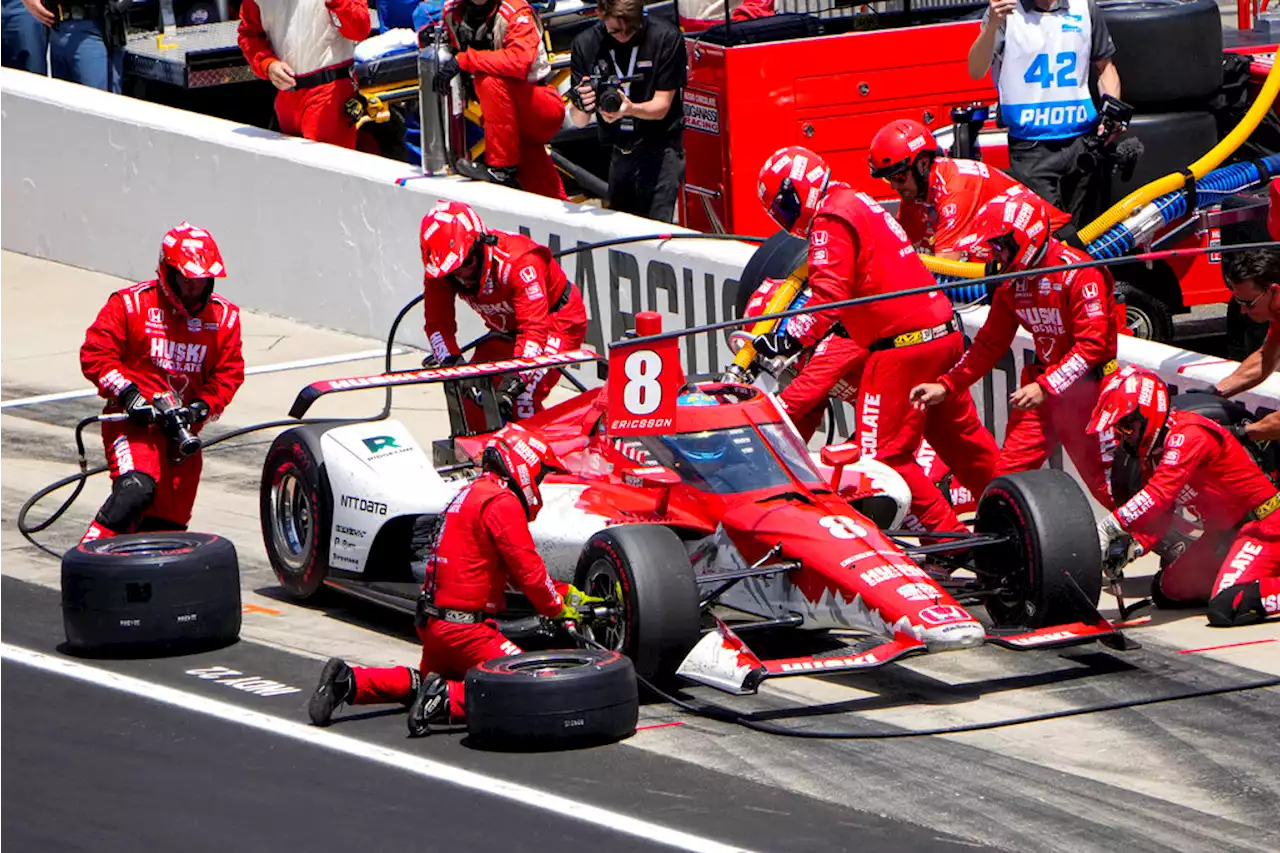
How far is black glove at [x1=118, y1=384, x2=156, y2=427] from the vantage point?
35.8 feet

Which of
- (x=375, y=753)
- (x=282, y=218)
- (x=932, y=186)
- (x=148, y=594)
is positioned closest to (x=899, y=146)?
(x=932, y=186)

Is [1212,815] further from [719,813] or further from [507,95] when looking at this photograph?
[507,95]

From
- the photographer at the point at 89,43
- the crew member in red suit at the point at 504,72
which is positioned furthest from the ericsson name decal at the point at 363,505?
the photographer at the point at 89,43

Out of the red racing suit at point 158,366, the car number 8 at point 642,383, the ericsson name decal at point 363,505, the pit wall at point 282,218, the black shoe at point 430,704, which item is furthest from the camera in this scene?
the pit wall at point 282,218

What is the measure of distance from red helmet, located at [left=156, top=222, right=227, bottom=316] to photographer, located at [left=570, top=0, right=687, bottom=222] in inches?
Result: 163

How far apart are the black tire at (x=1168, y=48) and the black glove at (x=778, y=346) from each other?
3.88 m

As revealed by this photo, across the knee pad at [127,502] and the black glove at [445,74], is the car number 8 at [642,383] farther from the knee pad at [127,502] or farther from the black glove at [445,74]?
the black glove at [445,74]

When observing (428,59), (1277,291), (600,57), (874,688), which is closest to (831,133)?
(600,57)

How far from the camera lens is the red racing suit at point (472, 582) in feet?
29.5

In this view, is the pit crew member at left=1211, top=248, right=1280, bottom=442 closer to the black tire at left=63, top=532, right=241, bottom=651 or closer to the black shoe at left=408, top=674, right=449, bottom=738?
the black shoe at left=408, top=674, right=449, bottom=738

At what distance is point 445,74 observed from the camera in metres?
15.7

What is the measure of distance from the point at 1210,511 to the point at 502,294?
366cm

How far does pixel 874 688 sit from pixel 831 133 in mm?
6605

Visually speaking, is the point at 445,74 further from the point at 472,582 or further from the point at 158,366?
the point at 472,582
